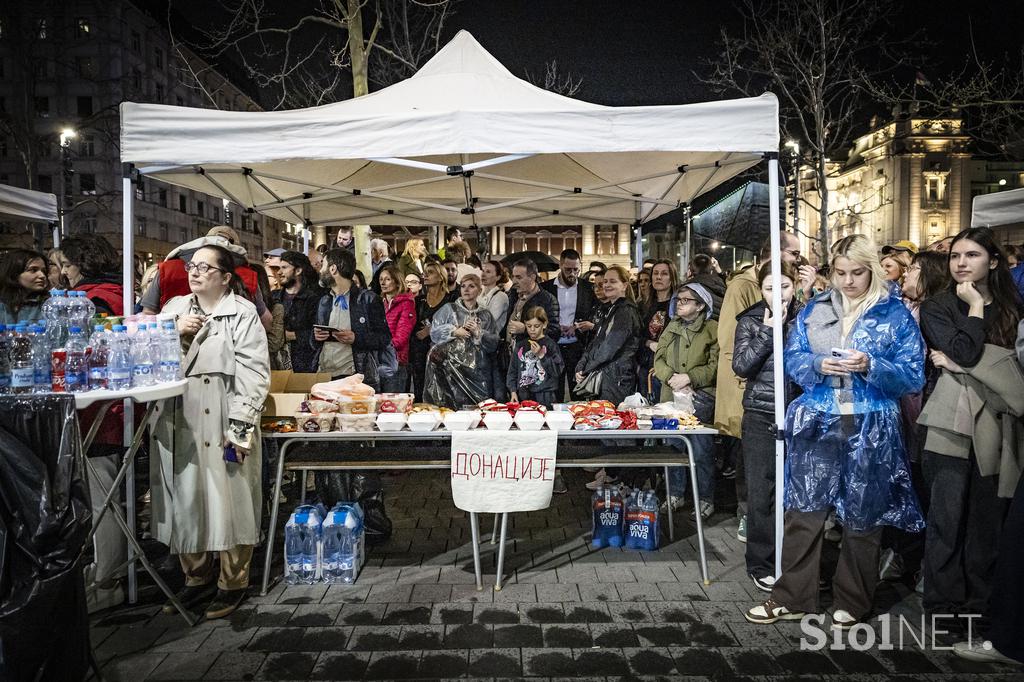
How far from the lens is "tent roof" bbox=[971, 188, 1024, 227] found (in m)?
6.56

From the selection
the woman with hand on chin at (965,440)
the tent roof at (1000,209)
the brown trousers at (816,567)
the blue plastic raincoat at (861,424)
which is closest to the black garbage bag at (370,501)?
the brown trousers at (816,567)

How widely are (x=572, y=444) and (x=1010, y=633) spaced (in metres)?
2.53

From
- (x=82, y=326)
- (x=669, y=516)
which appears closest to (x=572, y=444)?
(x=669, y=516)

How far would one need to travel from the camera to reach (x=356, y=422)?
4.31 meters

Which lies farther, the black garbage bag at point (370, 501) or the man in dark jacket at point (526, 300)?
the man in dark jacket at point (526, 300)

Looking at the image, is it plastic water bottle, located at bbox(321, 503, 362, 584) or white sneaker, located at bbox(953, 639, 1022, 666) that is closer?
white sneaker, located at bbox(953, 639, 1022, 666)

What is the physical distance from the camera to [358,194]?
20.4ft

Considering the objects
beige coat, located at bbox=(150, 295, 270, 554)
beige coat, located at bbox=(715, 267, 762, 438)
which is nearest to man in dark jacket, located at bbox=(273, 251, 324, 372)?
beige coat, located at bbox=(150, 295, 270, 554)

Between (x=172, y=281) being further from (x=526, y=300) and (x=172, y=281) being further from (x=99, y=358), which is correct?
(x=526, y=300)

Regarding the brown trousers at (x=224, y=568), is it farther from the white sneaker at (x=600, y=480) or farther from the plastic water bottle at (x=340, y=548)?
the white sneaker at (x=600, y=480)

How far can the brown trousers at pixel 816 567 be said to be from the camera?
11.8 feet

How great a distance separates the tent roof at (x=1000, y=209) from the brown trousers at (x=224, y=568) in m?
7.01

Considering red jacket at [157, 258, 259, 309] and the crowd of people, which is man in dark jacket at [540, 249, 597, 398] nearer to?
the crowd of people

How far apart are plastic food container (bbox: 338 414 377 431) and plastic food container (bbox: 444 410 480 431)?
0.48 m
